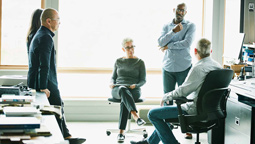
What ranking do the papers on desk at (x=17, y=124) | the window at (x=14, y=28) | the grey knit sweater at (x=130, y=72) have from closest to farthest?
the papers on desk at (x=17, y=124), the grey knit sweater at (x=130, y=72), the window at (x=14, y=28)

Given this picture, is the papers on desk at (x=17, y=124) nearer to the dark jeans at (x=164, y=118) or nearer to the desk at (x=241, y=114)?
the dark jeans at (x=164, y=118)

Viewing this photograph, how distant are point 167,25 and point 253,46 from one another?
1082mm

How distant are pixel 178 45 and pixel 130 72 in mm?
711

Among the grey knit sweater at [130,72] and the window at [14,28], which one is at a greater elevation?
the window at [14,28]

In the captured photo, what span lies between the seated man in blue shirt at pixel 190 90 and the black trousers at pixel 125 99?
3.09ft

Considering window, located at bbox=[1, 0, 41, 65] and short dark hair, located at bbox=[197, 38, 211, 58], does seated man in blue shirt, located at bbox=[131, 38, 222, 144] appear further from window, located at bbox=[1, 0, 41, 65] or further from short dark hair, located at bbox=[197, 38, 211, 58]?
window, located at bbox=[1, 0, 41, 65]

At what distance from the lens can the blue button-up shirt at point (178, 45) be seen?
5.21 metres

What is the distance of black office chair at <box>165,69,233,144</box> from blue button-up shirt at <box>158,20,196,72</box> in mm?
1248

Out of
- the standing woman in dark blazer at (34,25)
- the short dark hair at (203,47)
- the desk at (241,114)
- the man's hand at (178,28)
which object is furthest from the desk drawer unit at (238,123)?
the standing woman in dark blazer at (34,25)

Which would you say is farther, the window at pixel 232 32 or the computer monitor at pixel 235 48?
the window at pixel 232 32

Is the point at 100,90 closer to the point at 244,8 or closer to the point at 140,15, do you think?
Result: the point at 140,15

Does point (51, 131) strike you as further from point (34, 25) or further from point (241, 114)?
point (241, 114)

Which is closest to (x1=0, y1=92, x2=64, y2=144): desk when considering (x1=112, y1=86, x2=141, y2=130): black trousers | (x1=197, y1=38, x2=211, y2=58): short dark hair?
(x1=197, y1=38, x2=211, y2=58): short dark hair

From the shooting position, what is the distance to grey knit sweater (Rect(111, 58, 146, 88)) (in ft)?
17.8
